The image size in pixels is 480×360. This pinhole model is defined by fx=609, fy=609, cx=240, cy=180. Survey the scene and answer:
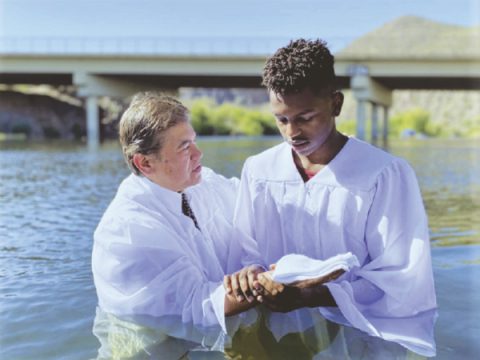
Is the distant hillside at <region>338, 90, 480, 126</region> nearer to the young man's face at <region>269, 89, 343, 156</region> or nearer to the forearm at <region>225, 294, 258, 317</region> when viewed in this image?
the young man's face at <region>269, 89, 343, 156</region>

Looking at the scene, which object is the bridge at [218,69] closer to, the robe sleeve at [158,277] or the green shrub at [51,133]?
the green shrub at [51,133]

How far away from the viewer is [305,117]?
10.6 ft

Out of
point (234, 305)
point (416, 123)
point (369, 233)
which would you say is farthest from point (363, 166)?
point (416, 123)

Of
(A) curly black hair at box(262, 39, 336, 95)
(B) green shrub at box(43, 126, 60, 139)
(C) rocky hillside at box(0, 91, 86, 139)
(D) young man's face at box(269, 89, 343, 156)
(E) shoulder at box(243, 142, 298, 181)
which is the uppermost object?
(A) curly black hair at box(262, 39, 336, 95)

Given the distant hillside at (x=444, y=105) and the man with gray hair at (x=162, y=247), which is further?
the distant hillside at (x=444, y=105)

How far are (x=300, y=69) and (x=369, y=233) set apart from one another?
973 mm

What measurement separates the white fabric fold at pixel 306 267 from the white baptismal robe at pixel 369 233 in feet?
0.92

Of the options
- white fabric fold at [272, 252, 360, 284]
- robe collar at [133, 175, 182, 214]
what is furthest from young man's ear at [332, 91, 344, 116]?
robe collar at [133, 175, 182, 214]

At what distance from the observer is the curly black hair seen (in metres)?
3.12

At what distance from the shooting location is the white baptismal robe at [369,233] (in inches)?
127

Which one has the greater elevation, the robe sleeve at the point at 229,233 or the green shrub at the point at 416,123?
the robe sleeve at the point at 229,233

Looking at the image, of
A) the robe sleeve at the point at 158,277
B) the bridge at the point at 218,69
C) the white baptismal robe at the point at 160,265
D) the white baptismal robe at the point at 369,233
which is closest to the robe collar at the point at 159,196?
the white baptismal robe at the point at 160,265

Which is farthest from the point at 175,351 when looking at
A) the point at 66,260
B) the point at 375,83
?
the point at 375,83

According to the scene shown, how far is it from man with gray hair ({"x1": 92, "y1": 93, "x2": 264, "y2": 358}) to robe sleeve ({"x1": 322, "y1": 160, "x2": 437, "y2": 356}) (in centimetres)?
62
